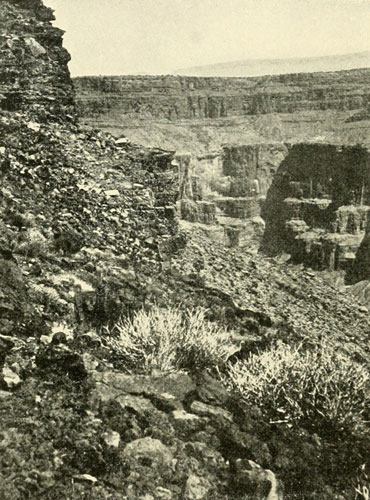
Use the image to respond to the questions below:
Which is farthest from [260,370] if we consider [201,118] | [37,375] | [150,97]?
[201,118]

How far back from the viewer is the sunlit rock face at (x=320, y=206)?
63.7 metres

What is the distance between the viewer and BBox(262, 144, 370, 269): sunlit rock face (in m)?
63.7

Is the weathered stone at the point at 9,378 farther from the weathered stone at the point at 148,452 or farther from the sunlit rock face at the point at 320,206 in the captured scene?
the sunlit rock face at the point at 320,206

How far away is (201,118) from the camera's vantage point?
88.9 metres

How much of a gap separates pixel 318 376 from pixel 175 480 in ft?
8.62

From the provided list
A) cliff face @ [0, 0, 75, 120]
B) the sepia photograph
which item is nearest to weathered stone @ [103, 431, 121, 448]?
the sepia photograph

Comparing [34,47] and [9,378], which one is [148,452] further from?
[34,47]

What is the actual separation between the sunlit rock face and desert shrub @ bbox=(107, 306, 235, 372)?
5544 cm

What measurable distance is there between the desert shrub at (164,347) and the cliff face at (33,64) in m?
6.39

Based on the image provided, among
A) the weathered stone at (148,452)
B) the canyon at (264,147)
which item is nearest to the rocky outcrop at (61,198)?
the weathered stone at (148,452)

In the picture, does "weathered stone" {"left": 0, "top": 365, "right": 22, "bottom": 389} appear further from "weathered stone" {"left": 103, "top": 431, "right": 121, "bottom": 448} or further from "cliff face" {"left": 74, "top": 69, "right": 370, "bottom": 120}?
"cliff face" {"left": 74, "top": 69, "right": 370, "bottom": 120}

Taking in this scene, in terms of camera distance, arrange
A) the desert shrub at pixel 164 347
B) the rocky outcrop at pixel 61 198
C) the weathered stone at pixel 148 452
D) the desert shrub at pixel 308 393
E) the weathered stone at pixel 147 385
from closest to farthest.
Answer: the weathered stone at pixel 148 452 < the weathered stone at pixel 147 385 < the desert shrub at pixel 308 393 < the desert shrub at pixel 164 347 < the rocky outcrop at pixel 61 198

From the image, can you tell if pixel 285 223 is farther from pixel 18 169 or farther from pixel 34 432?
pixel 34 432

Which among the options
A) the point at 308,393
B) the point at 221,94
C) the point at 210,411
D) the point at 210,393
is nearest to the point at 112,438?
the point at 210,411
